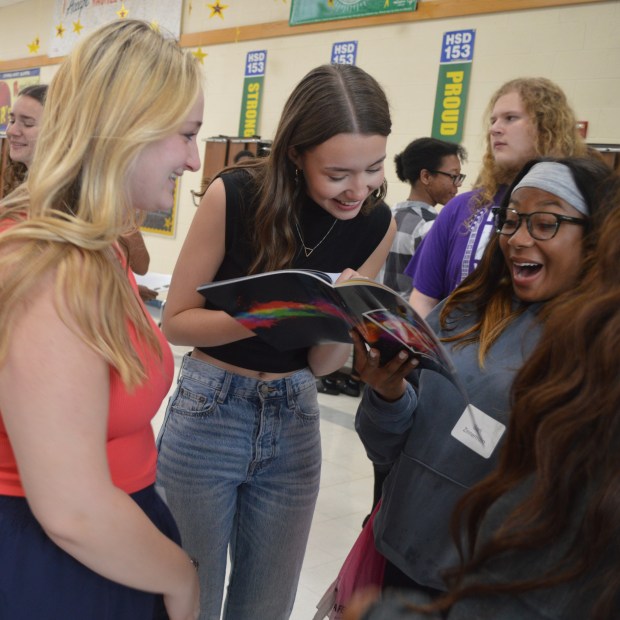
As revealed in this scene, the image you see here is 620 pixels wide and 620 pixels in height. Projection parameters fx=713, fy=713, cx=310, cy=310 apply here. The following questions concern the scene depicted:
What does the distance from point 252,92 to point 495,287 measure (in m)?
7.30

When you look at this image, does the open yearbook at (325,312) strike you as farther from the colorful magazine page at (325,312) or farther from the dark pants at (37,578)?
the dark pants at (37,578)

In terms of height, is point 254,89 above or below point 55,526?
above

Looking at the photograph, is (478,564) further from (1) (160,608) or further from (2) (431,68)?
(2) (431,68)

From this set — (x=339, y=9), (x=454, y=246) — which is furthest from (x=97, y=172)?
(x=339, y=9)

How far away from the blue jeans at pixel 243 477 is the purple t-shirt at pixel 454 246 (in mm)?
875

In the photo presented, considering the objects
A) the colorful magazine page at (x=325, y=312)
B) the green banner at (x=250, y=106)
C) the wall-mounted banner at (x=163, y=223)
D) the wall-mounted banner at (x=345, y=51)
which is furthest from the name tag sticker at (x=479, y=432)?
the wall-mounted banner at (x=163, y=223)

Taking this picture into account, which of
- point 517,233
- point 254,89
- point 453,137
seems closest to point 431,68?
point 453,137

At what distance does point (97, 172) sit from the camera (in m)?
0.99

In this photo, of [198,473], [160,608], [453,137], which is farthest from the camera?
[453,137]

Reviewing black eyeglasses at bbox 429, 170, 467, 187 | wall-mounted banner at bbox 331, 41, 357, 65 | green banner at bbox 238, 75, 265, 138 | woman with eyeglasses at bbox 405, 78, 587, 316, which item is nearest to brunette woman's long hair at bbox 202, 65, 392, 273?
woman with eyeglasses at bbox 405, 78, 587, 316

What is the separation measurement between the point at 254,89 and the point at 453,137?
2878mm

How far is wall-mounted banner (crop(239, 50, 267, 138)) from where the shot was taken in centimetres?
804

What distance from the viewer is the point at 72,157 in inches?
38.5

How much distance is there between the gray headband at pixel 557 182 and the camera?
4.34ft
